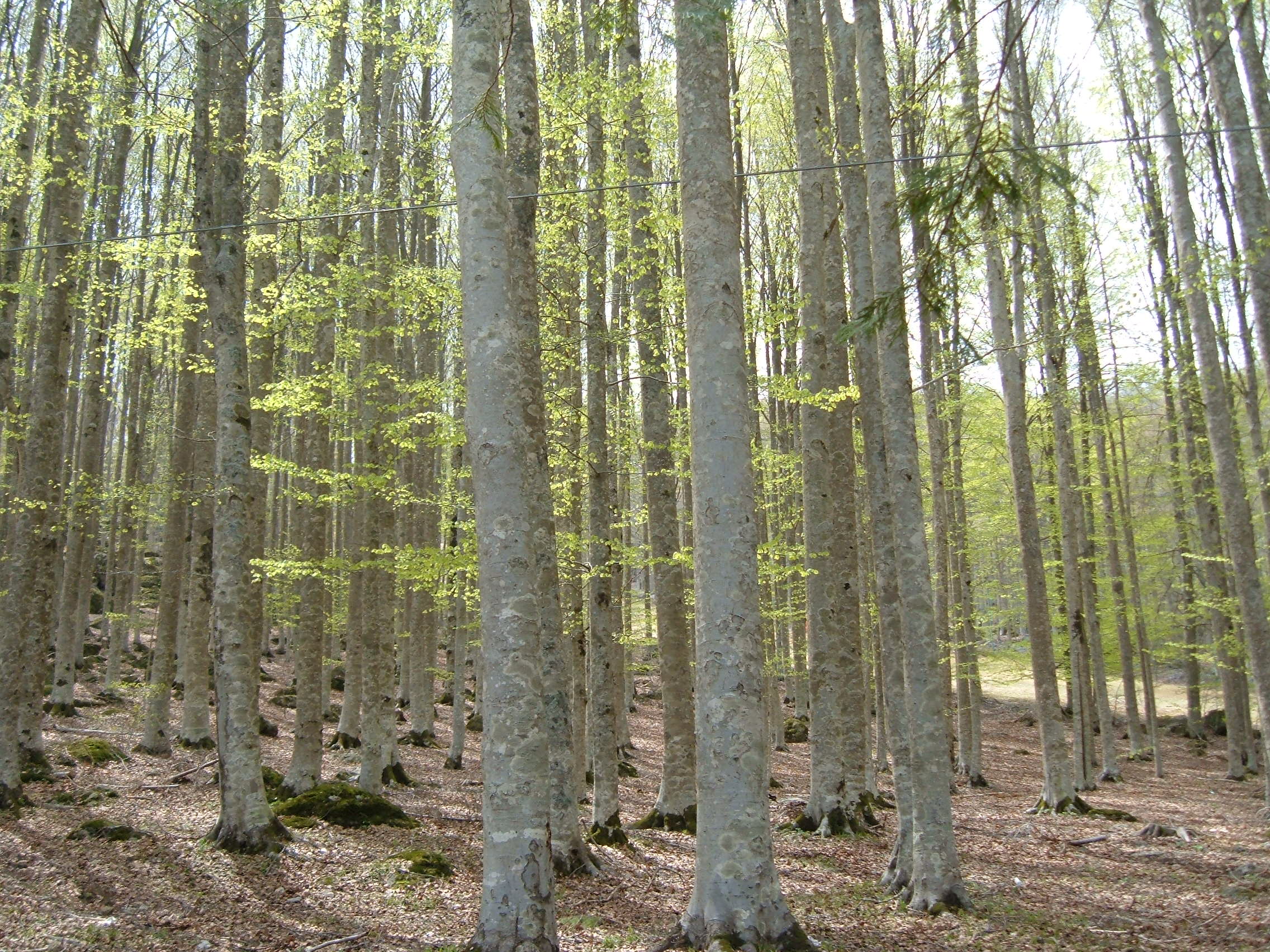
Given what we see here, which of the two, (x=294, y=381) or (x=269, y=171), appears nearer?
(x=294, y=381)

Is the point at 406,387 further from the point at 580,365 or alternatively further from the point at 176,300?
the point at 176,300

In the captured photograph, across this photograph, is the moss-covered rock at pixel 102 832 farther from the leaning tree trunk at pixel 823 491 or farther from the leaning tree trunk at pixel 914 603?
the leaning tree trunk at pixel 823 491

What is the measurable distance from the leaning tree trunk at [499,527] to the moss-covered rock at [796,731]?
18.6 m

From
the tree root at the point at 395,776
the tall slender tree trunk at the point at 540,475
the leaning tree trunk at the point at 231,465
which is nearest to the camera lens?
the tall slender tree trunk at the point at 540,475

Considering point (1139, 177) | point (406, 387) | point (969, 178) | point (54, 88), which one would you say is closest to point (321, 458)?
point (406, 387)

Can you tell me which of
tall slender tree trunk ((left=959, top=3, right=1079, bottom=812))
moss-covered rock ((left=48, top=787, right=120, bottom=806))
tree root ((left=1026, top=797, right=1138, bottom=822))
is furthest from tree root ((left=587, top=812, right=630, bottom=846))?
tree root ((left=1026, top=797, right=1138, bottom=822))

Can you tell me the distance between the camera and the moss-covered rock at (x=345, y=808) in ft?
29.7

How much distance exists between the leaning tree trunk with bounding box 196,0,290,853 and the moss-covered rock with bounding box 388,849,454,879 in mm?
1106

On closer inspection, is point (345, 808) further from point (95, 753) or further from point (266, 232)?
point (266, 232)

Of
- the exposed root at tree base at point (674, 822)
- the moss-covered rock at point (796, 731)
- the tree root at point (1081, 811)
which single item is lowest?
the moss-covered rock at point (796, 731)

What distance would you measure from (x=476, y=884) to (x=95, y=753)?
7288 mm

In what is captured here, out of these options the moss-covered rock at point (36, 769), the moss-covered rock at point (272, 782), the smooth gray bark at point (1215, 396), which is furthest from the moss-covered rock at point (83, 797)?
the smooth gray bark at point (1215, 396)

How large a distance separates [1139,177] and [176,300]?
18062mm

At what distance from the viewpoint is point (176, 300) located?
11.3 m
